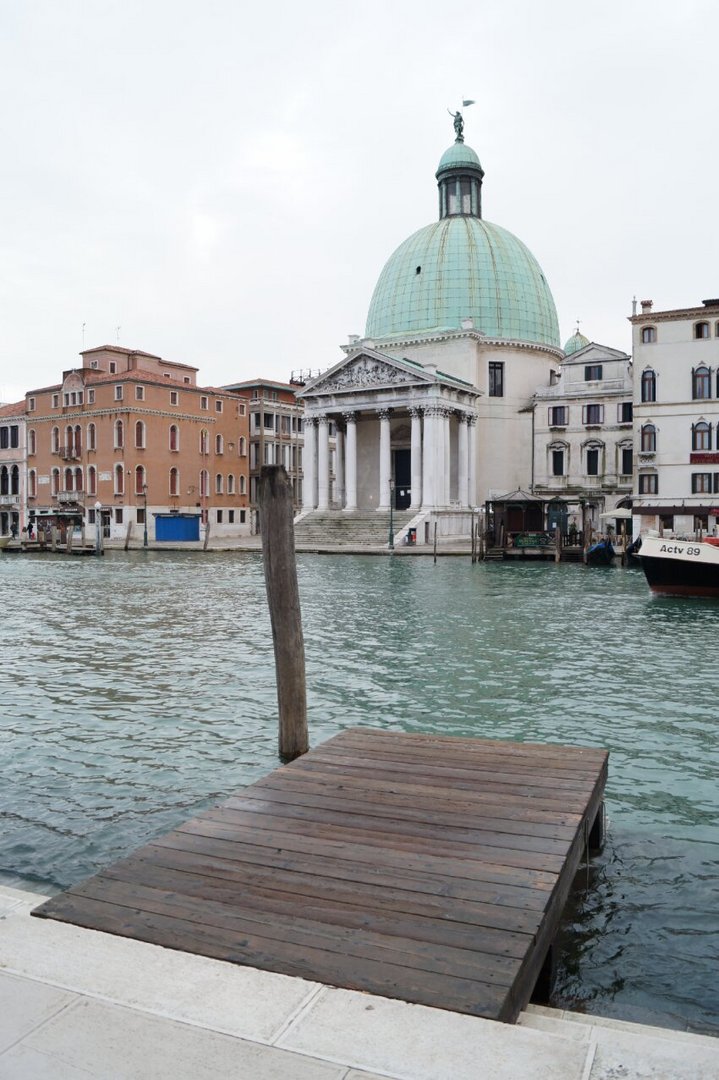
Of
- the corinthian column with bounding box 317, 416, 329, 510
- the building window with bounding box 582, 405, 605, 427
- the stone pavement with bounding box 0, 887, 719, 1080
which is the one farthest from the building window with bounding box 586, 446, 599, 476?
the stone pavement with bounding box 0, 887, 719, 1080

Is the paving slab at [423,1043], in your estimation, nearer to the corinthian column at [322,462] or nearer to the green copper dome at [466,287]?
the corinthian column at [322,462]

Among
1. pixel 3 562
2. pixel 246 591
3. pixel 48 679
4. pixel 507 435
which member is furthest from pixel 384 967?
pixel 507 435

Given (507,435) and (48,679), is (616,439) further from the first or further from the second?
(48,679)

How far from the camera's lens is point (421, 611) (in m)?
21.8

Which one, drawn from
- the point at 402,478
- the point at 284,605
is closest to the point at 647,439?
the point at 402,478

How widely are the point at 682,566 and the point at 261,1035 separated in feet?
78.4

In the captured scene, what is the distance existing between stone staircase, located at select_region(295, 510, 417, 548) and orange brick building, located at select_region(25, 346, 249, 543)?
23.9 feet

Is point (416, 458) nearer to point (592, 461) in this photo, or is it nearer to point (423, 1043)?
point (592, 461)

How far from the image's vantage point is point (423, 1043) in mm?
3312

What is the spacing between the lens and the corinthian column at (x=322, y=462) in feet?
201

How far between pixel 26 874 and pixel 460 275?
60165 millimetres

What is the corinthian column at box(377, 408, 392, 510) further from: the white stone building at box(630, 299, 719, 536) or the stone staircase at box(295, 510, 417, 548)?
the white stone building at box(630, 299, 719, 536)


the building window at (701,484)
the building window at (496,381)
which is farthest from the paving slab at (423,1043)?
the building window at (496,381)

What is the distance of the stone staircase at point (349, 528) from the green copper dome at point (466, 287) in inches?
572
